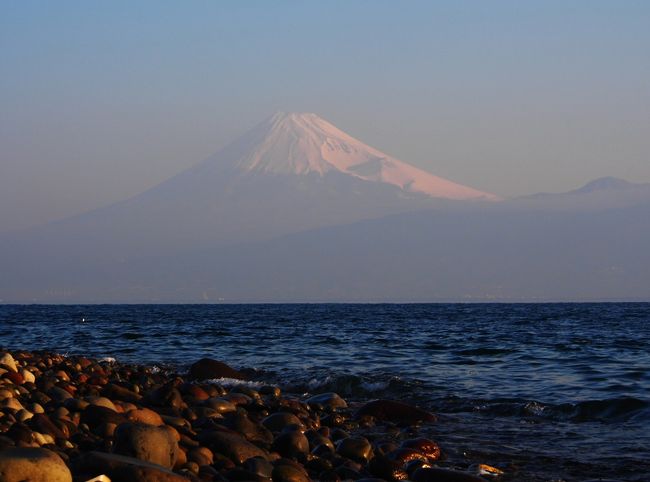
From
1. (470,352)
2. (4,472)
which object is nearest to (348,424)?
(4,472)

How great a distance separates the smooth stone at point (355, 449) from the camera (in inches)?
376

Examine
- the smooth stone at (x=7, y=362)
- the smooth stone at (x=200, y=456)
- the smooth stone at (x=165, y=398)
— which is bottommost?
the smooth stone at (x=200, y=456)

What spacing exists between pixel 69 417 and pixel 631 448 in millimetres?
6370

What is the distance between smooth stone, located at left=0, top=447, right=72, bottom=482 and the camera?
605 cm

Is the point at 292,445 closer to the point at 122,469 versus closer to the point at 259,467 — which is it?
the point at 259,467

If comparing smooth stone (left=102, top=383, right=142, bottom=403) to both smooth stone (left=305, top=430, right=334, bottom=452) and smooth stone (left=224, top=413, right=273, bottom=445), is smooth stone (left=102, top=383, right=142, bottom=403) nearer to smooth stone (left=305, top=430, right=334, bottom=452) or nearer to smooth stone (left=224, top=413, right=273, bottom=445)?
smooth stone (left=224, top=413, right=273, bottom=445)

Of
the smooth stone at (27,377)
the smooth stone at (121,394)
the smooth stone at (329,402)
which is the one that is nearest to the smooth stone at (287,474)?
the smooth stone at (121,394)

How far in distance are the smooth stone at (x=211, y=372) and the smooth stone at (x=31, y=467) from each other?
1243 cm

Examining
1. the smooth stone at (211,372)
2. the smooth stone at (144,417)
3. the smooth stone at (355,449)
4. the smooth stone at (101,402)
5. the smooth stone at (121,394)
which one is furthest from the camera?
the smooth stone at (211,372)

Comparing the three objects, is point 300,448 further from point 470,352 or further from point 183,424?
point 470,352

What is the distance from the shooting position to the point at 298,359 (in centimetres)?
2278

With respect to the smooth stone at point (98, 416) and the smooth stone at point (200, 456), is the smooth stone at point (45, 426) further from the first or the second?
the smooth stone at point (200, 456)

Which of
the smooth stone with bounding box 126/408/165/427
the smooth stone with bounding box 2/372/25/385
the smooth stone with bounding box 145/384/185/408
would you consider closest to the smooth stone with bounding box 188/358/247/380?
the smooth stone with bounding box 145/384/185/408

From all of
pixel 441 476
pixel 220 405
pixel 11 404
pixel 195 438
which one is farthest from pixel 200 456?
pixel 220 405
